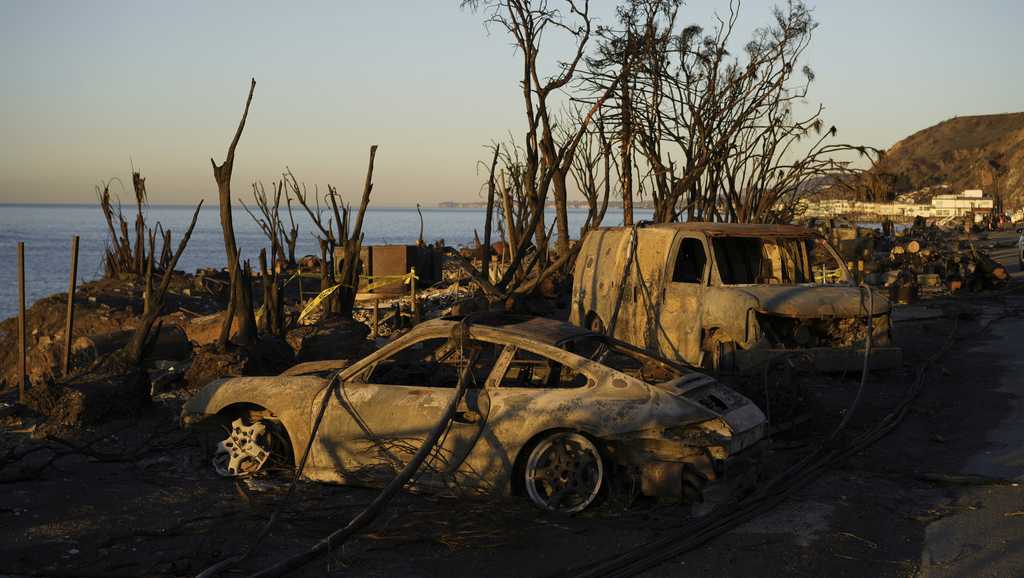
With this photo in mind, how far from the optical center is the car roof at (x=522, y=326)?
25.7 ft

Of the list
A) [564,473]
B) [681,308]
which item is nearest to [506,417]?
[564,473]

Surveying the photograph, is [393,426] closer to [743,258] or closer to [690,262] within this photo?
[690,262]

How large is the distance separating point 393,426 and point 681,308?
6.52 metres

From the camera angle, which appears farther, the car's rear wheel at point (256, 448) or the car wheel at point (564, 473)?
the car's rear wheel at point (256, 448)

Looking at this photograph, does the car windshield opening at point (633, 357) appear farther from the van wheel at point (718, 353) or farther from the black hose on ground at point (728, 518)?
the van wheel at point (718, 353)

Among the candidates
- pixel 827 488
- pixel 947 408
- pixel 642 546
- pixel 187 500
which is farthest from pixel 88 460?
pixel 947 408

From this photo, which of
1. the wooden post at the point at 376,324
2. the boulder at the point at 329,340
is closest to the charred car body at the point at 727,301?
the boulder at the point at 329,340

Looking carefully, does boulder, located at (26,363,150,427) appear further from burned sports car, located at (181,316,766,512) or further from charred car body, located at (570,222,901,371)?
charred car body, located at (570,222,901,371)

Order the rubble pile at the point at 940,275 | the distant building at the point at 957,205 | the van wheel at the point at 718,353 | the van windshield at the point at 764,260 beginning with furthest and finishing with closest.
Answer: the distant building at the point at 957,205 < the rubble pile at the point at 940,275 < the van windshield at the point at 764,260 < the van wheel at the point at 718,353

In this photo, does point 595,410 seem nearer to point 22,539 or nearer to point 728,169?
point 22,539

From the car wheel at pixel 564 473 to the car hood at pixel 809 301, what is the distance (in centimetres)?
602

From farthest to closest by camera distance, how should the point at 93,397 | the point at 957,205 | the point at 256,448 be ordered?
the point at 957,205 < the point at 93,397 < the point at 256,448

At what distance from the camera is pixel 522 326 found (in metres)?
8.06

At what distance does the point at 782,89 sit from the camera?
36094 mm
